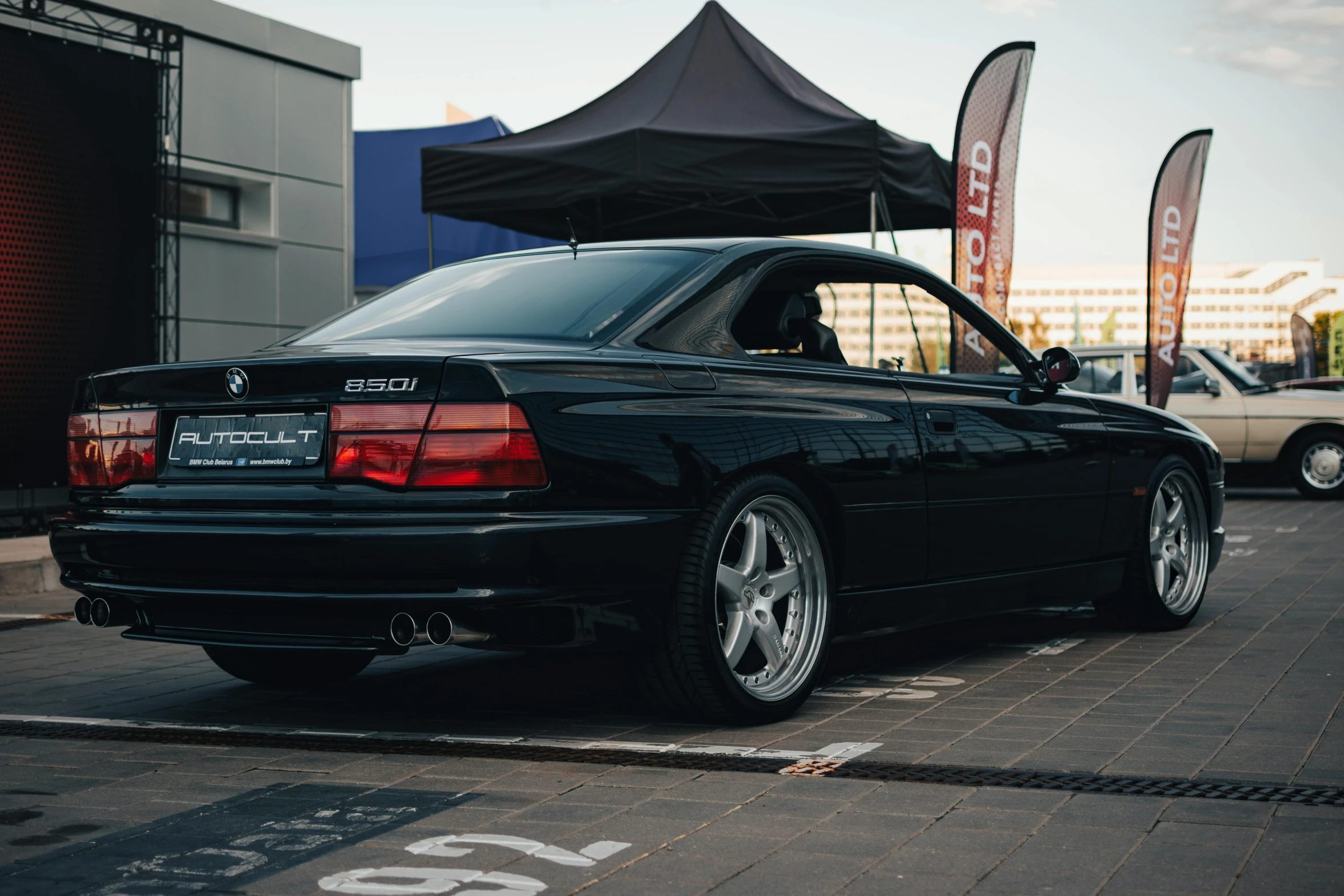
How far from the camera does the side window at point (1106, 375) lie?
1652 cm

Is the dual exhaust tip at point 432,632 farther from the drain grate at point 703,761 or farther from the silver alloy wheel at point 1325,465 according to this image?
the silver alloy wheel at point 1325,465

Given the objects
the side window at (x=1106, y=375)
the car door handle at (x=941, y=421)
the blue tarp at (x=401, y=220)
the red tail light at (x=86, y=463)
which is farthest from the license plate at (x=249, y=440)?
the blue tarp at (x=401, y=220)

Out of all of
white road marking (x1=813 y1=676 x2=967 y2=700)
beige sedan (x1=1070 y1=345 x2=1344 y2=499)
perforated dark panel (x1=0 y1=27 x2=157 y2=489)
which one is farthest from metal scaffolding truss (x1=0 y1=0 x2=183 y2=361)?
beige sedan (x1=1070 y1=345 x2=1344 y2=499)

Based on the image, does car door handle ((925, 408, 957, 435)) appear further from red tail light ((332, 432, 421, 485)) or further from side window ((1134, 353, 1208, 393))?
side window ((1134, 353, 1208, 393))

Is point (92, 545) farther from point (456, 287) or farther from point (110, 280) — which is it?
point (110, 280)

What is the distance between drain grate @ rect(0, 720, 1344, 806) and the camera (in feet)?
11.8

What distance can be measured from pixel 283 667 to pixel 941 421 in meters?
2.35

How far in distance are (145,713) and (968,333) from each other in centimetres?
362

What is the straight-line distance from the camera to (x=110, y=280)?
12.1 m

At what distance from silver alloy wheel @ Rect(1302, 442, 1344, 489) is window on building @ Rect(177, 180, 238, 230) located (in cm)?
1129

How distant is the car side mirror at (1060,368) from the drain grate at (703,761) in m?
2.33

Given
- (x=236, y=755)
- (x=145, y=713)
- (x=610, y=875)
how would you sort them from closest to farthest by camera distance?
(x=610, y=875) < (x=236, y=755) < (x=145, y=713)

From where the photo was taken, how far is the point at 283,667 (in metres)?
5.22

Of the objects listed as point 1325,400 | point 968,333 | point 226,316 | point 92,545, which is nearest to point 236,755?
point 92,545
